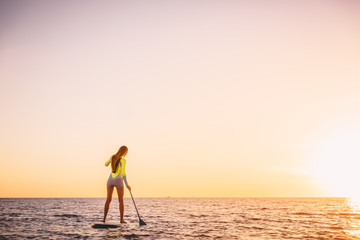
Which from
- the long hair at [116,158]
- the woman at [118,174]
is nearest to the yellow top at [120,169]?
the woman at [118,174]

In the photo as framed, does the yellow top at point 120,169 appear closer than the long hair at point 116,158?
No

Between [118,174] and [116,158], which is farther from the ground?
[116,158]

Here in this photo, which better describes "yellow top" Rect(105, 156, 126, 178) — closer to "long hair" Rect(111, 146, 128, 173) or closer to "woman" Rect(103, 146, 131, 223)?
"woman" Rect(103, 146, 131, 223)

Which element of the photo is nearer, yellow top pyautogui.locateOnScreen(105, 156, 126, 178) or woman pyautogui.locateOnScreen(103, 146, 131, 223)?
woman pyautogui.locateOnScreen(103, 146, 131, 223)

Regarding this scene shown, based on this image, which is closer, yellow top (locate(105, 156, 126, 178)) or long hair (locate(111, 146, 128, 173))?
long hair (locate(111, 146, 128, 173))

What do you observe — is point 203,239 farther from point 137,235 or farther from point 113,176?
point 113,176

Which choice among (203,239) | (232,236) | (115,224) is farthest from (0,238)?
(232,236)

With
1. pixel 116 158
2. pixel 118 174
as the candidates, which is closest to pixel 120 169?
pixel 118 174

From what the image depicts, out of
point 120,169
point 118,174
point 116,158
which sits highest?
point 116,158

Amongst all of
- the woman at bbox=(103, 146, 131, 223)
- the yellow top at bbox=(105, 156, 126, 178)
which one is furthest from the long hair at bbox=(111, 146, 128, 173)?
the yellow top at bbox=(105, 156, 126, 178)

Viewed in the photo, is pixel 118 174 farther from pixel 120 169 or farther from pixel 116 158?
pixel 116 158

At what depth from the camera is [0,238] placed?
12.9 m

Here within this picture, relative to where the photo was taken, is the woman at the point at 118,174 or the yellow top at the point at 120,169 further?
the yellow top at the point at 120,169

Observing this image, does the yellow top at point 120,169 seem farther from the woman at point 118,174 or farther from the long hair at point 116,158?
the long hair at point 116,158
